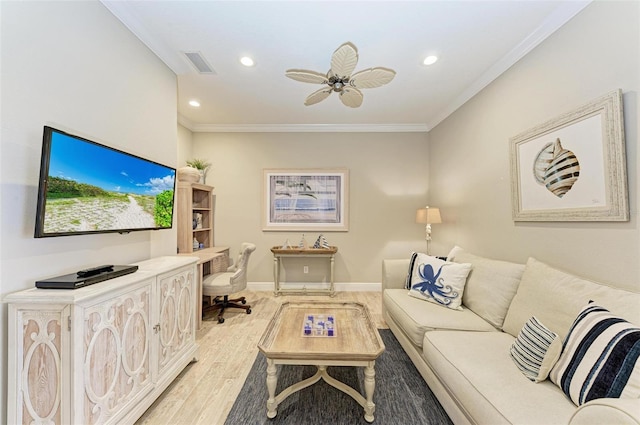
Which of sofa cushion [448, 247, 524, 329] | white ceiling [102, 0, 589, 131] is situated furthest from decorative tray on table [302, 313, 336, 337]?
white ceiling [102, 0, 589, 131]

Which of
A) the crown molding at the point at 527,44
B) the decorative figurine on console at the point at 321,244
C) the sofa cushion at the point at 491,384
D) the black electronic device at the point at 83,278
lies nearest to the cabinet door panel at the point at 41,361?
the black electronic device at the point at 83,278

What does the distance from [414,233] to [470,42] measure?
2874mm

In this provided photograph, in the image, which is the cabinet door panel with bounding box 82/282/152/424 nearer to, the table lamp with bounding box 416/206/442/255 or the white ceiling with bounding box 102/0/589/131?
the white ceiling with bounding box 102/0/589/131

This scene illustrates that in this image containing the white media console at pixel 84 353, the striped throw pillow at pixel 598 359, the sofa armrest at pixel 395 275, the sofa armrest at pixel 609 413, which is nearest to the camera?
the sofa armrest at pixel 609 413

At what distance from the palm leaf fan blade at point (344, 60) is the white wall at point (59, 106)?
1643 millimetres

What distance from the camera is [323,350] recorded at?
1.63m

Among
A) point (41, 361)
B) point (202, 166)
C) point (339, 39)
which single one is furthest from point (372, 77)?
point (202, 166)

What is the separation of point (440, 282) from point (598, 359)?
130 cm

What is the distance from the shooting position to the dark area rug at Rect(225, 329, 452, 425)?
166cm

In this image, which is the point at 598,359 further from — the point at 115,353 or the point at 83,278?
the point at 83,278

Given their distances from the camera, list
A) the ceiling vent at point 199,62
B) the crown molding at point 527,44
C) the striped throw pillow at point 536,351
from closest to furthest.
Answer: the striped throw pillow at point 536,351
the crown molding at point 527,44
the ceiling vent at point 199,62

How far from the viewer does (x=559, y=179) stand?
6.30 feet

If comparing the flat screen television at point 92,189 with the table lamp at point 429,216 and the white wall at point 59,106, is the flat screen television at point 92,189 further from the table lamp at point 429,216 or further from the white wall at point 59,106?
the table lamp at point 429,216

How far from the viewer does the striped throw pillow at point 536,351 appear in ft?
4.31
